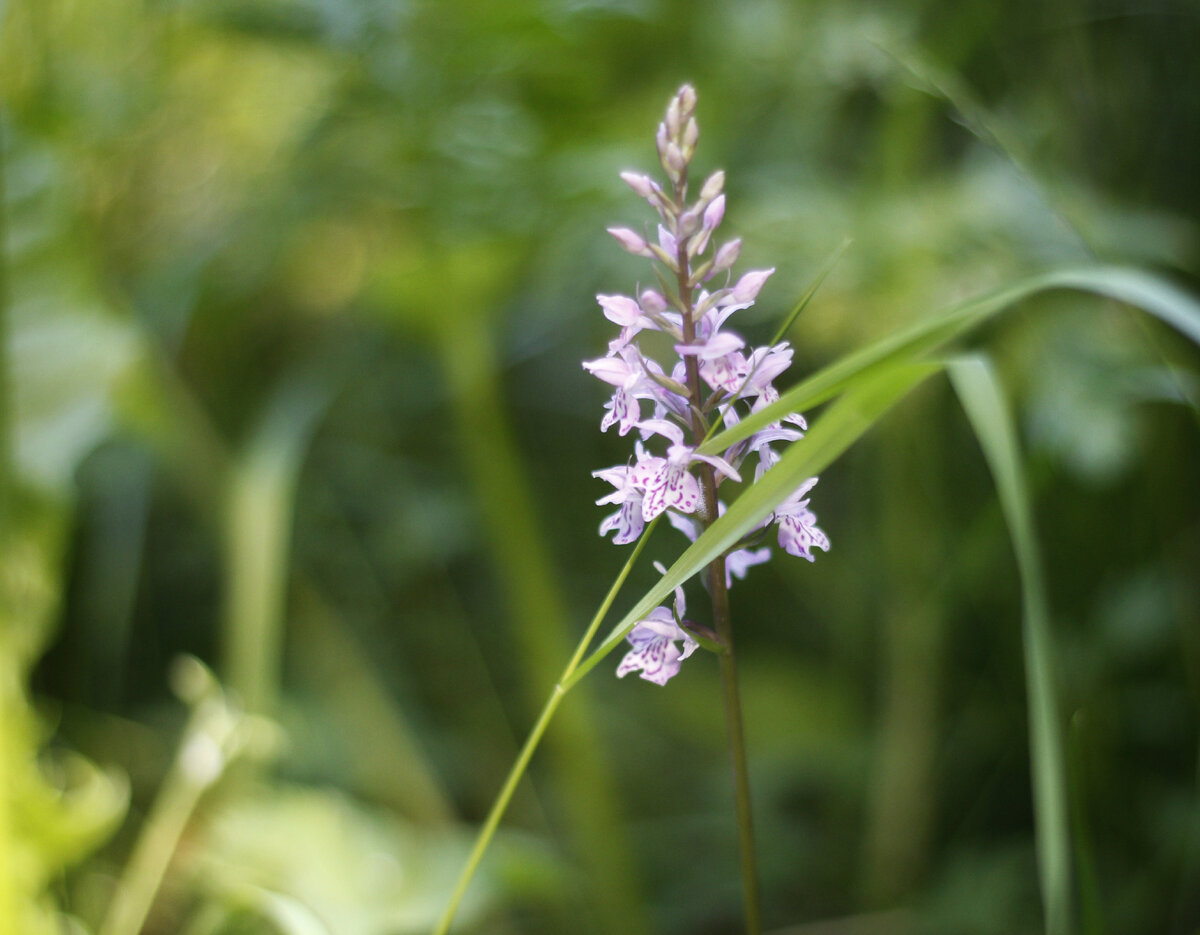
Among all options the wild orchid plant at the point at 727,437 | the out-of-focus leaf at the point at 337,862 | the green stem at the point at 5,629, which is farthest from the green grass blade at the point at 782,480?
the green stem at the point at 5,629

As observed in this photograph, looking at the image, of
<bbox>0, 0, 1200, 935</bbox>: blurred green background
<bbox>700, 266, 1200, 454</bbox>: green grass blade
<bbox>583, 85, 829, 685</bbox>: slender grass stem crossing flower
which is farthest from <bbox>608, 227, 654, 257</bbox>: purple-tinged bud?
<bbox>0, 0, 1200, 935</bbox>: blurred green background

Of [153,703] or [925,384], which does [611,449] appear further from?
[153,703]

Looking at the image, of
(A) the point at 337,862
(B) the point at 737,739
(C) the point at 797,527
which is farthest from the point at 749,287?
(A) the point at 337,862

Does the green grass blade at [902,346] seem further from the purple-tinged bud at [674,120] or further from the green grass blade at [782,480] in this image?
the purple-tinged bud at [674,120]

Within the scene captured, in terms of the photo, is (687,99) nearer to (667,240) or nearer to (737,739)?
(667,240)

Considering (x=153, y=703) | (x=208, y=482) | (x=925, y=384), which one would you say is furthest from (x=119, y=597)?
(x=925, y=384)

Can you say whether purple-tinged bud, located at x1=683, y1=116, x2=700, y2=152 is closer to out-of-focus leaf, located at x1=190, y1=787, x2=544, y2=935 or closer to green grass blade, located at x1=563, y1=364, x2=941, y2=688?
green grass blade, located at x1=563, y1=364, x2=941, y2=688

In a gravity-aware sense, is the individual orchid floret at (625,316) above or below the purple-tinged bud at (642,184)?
below
